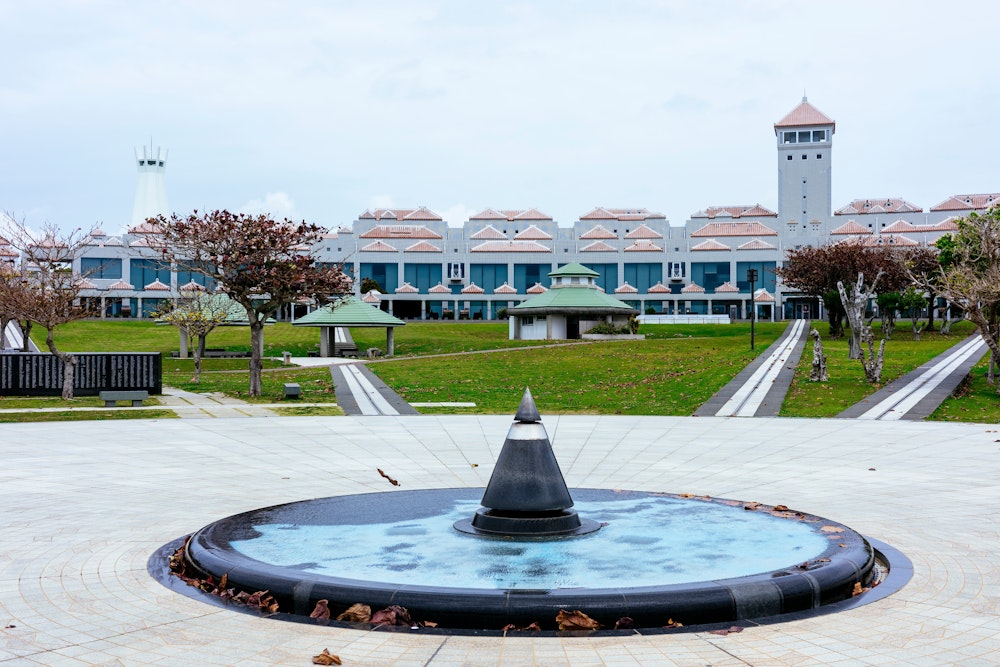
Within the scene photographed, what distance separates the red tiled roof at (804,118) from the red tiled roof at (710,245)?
21.4m

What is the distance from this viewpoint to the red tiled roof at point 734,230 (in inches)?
3733

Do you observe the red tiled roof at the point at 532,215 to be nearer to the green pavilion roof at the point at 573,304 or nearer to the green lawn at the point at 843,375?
the green pavilion roof at the point at 573,304

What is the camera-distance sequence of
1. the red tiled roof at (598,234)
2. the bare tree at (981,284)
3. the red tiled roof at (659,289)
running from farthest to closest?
the red tiled roof at (598,234) < the red tiled roof at (659,289) < the bare tree at (981,284)

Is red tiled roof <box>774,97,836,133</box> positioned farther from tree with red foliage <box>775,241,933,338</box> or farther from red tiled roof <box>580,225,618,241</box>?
tree with red foliage <box>775,241,933,338</box>

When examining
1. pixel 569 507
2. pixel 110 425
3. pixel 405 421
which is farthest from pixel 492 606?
pixel 110 425

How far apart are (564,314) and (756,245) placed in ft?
117

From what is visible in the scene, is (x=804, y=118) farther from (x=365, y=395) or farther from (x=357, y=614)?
(x=357, y=614)

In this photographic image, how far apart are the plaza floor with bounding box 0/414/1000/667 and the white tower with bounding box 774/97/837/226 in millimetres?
86568

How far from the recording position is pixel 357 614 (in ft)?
20.4

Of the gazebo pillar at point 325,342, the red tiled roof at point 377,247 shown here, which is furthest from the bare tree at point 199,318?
the red tiled roof at point 377,247

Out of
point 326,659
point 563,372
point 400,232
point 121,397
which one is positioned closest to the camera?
point 326,659

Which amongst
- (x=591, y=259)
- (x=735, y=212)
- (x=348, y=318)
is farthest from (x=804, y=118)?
(x=348, y=318)

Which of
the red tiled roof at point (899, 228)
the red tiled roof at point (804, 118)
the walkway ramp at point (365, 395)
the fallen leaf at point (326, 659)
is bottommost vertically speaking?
the walkway ramp at point (365, 395)

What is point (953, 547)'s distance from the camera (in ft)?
27.8
